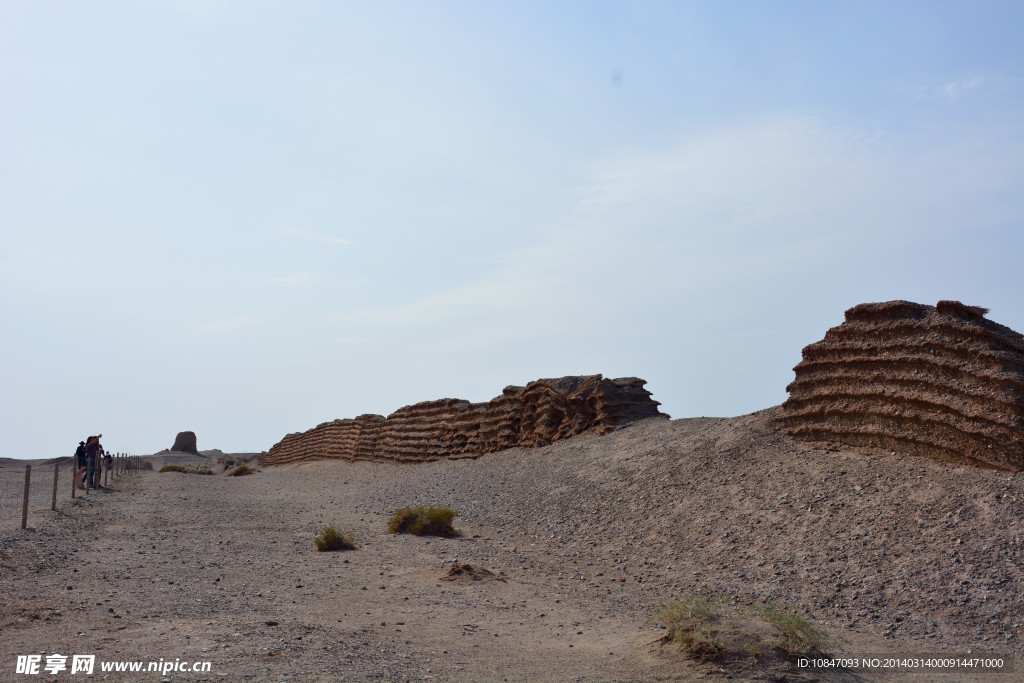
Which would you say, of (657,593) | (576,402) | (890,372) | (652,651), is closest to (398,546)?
(657,593)

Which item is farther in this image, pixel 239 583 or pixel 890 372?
pixel 890 372

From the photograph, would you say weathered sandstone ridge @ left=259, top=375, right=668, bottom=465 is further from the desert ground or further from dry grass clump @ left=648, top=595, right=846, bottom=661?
dry grass clump @ left=648, top=595, right=846, bottom=661

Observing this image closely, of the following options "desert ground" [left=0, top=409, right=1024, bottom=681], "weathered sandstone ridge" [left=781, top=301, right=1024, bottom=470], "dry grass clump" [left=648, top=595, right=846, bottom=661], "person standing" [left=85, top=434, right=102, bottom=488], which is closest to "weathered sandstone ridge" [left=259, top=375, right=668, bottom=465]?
"desert ground" [left=0, top=409, right=1024, bottom=681]

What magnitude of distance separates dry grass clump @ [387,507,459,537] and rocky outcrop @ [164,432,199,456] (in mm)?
74951

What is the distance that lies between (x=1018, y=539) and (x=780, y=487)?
4.38m

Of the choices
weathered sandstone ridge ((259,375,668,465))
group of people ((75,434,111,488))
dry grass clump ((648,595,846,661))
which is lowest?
dry grass clump ((648,595,846,661))

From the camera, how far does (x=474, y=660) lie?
26.3 feet

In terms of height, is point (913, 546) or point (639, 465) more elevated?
point (639, 465)

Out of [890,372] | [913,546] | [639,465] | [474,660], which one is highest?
[890,372]

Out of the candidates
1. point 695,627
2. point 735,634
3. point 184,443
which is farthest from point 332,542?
point 184,443

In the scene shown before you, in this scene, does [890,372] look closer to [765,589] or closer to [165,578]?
[765,589]

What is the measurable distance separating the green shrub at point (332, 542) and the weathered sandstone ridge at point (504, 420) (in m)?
12.5

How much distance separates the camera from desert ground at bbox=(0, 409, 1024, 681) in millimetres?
7781

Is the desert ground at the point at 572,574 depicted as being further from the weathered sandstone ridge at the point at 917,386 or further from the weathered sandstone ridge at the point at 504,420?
the weathered sandstone ridge at the point at 504,420
